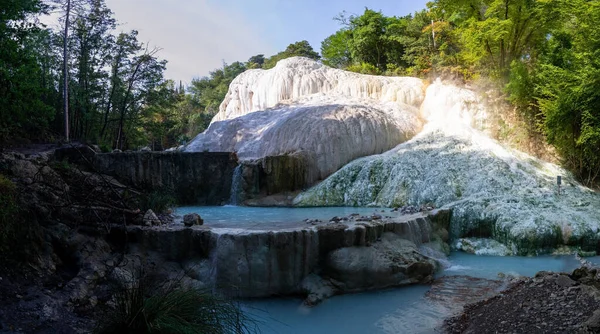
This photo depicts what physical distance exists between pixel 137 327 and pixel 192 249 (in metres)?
4.61

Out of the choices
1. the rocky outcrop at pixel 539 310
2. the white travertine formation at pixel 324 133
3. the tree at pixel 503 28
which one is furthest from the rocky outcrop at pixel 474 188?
the rocky outcrop at pixel 539 310

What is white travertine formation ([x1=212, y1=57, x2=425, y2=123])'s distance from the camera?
19.4 meters

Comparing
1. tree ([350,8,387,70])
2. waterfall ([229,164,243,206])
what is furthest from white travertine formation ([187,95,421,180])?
tree ([350,8,387,70])

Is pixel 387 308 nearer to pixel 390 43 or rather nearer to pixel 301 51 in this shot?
pixel 390 43

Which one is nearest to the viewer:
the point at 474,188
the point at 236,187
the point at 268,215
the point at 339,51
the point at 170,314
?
the point at 170,314

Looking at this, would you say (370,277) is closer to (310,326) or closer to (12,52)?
(310,326)

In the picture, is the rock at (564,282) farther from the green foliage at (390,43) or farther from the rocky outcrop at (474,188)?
the green foliage at (390,43)

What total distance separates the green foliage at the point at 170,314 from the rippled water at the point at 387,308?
2.90m

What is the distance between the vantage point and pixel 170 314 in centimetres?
238

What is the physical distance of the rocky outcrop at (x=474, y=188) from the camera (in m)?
9.30

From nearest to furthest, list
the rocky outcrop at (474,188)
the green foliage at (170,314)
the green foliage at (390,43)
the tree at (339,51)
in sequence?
1. the green foliage at (170,314)
2. the rocky outcrop at (474,188)
3. the green foliage at (390,43)
4. the tree at (339,51)

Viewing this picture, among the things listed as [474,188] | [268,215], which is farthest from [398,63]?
[268,215]

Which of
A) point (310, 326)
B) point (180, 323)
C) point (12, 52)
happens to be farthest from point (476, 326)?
point (12, 52)

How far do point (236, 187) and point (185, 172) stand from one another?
6.23 feet
